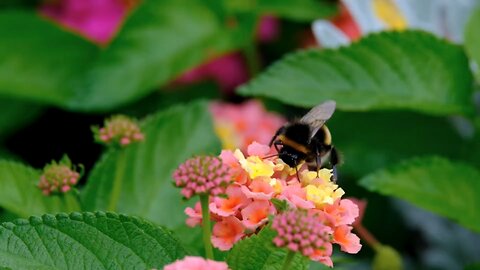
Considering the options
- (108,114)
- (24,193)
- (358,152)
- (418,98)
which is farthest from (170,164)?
(108,114)

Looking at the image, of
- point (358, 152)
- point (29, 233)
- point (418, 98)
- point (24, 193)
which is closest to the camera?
point (29, 233)

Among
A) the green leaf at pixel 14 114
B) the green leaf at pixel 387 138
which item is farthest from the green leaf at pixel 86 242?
the green leaf at pixel 14 114

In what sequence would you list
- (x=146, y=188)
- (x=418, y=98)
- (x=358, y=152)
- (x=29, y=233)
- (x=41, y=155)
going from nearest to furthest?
(x=29, y=233) → (x=146, y=188) → (x=418, y=98) → (x=358, y=152) → (x=41, y=155)

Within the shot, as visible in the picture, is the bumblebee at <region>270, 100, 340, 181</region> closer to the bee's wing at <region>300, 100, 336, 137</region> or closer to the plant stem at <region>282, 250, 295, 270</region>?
the bee's wing at <region>300, 100, 336, 137</region>

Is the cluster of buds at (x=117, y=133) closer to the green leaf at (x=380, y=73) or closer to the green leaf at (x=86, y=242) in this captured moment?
the green leaf at (x=86, y=242)

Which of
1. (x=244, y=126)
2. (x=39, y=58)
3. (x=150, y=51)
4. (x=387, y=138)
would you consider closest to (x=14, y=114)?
(x=39, y=58)

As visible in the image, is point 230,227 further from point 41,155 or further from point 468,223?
point 41,155

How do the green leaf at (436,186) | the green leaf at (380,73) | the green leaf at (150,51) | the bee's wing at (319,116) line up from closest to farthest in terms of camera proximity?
the bee's wing at (319,116), the green leaf at (436,186), the green leaf at (380,73), the green leaf at (150,51)
